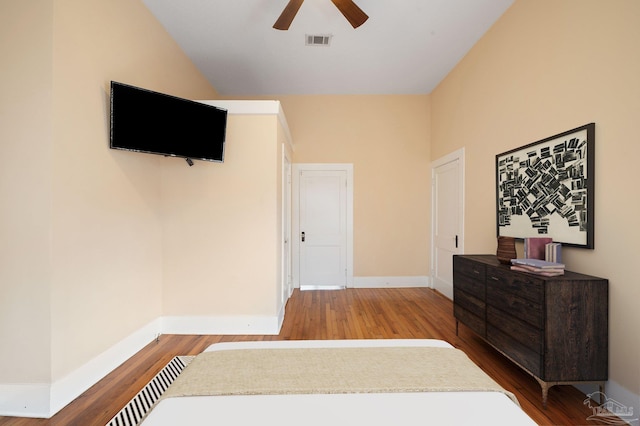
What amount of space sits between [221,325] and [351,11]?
10.9 feet

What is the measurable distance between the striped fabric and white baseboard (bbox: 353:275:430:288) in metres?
2.88

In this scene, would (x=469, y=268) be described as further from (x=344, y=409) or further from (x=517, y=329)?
(x=344, y=409)

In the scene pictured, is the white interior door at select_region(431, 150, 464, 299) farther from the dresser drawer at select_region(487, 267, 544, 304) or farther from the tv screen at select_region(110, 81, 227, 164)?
the tv screen at select_region(110, 81, 227, 164)

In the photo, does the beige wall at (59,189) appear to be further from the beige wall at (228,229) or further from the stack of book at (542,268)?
the stack of book at (542,268)

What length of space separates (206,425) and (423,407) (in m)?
0.74

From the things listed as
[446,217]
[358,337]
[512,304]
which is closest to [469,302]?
[512,304]

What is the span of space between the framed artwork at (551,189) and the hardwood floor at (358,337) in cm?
111

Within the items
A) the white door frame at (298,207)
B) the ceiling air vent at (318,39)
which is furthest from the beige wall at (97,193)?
the white door frame at (298,207)

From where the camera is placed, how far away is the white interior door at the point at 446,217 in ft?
12.0

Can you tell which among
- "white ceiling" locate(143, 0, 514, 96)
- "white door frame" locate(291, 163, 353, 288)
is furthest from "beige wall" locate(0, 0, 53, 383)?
"white door frame" locate(291, 163, 353, 288)

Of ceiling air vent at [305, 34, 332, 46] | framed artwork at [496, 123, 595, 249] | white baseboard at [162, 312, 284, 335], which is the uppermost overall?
ceiling air vent at [305, 34, 332, 46]

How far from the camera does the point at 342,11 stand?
2359 mm

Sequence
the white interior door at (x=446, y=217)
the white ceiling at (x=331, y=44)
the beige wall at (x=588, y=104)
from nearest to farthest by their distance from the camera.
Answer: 1. the beige wall at (x=588, y=104)
2. the white ceiling at (x=331, y=44)
3. the white interior door at (x=446, y=217)

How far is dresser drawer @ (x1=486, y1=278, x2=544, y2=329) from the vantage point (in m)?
1.79
